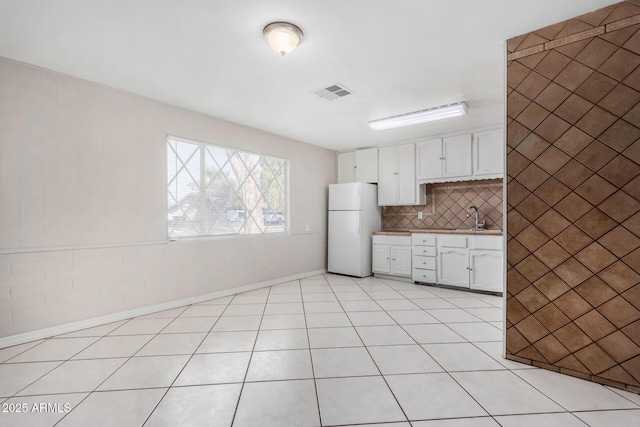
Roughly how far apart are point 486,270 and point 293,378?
3382 mm

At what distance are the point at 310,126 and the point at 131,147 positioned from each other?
2.35m

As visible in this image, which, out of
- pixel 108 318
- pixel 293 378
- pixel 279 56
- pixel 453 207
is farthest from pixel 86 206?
pixel 453 207

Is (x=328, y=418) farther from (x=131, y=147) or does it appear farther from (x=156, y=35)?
(x=131, y=147)

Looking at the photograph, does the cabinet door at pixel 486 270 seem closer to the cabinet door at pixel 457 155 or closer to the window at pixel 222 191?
the cabinet door at pixel 457 155

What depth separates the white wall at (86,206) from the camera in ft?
8.73

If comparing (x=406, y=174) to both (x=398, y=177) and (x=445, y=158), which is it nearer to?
(x=398, y=177)

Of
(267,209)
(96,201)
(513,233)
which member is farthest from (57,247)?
(513,233)

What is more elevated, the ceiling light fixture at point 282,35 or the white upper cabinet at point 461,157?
the ceiling light fixture at point 282,35

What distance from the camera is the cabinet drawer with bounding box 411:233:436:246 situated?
481 centimetres

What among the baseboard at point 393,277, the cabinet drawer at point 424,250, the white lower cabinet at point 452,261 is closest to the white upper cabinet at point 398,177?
the cabinet drawer at point 424,250

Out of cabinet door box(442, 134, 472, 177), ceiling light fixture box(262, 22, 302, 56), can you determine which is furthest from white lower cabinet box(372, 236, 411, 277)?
ceiling light fixture box(262, 22, 302, 56)

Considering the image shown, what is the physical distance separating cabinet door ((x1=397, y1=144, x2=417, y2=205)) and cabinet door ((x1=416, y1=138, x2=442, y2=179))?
0.11 meters

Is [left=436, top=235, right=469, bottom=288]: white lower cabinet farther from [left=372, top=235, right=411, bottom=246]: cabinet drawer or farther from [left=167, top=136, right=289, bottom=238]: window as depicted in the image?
[left=167, top=136, right=289, bottom=238]: window

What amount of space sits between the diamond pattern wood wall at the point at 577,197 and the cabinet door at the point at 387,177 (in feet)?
10.1
